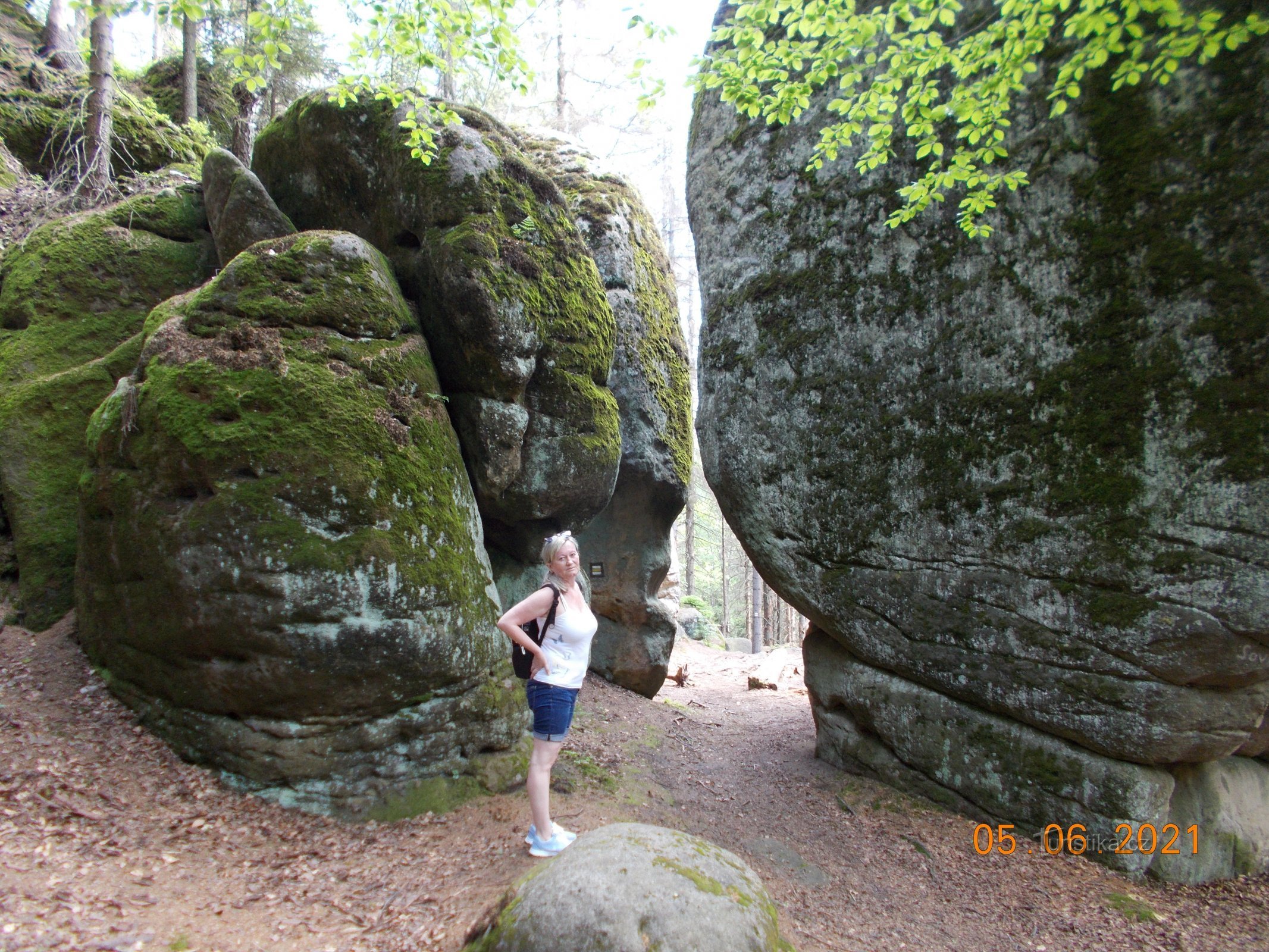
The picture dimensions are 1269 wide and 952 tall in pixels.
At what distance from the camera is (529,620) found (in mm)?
4121

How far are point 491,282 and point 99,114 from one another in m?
6.37

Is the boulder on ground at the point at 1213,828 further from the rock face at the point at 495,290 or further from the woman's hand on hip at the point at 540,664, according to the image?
the rock face at the point at 495,290

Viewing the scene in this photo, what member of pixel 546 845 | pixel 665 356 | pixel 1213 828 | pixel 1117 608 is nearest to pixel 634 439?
pixel 665 356

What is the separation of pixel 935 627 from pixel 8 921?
19.9 ft

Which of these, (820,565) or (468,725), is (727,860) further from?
(820,565)

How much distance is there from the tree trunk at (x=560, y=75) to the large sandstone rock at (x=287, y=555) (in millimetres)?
14876

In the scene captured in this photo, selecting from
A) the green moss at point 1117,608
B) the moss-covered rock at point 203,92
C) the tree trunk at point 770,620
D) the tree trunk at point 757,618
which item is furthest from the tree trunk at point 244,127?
the tree trunk at point 770,620

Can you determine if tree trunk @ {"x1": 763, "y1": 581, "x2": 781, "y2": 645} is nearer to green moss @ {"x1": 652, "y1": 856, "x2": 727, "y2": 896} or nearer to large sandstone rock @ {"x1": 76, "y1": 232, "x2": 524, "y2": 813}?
large sandstone rock @ {"x1": 76, "y1": 232, "x2": 524, "y2": 813}

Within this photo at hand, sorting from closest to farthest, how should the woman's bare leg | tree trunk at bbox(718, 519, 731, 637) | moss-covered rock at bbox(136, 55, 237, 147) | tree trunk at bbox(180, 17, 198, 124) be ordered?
the woman's bare leg < tree trunk at bbox(180, 17, 198, 124) < moss-covered rock at bbox(136, 55, 237, 147) < tree trunk at bbox(718, 519, 731, 637)

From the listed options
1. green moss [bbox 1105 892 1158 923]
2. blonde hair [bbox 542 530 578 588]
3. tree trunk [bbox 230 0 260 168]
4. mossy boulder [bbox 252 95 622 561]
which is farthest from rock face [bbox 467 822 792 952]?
tree trunk [bbox 230 0 260 168]

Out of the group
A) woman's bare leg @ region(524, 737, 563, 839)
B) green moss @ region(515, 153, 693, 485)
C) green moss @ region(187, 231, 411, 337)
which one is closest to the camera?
woman's bare leg @ region(524, 737, 563, 839)

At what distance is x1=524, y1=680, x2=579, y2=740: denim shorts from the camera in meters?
4.11

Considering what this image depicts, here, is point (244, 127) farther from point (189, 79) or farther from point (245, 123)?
point (189, 79)

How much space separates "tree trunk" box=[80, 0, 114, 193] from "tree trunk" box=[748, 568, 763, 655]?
17.9 m
